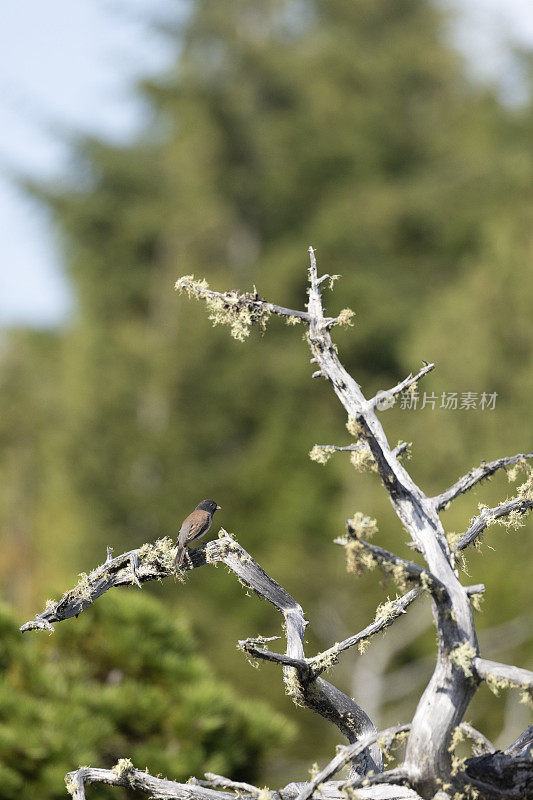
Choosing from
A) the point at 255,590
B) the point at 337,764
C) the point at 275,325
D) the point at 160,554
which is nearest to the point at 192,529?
the point at 160,554

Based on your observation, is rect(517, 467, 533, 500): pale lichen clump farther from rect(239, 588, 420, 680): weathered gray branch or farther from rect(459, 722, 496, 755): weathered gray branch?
rect(459, 722, 496, 755): weathered gray branch

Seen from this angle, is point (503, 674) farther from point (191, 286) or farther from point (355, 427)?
point (191, 286)

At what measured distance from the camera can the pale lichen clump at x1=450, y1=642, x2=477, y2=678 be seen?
173 centimetres

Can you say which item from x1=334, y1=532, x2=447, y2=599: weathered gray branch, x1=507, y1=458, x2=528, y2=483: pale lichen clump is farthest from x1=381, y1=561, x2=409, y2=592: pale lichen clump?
x1=507, y1=458, x2=528, y2=483: pale lichen clump

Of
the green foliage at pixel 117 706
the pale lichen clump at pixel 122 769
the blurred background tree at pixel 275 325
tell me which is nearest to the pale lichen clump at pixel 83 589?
the pale lichen clump at pixel 122 769

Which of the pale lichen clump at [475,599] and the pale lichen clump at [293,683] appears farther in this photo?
the pale lichen clump at [293,683]

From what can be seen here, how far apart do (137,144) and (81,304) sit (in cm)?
380

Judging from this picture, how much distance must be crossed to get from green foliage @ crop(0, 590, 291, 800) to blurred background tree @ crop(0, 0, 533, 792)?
285 inches

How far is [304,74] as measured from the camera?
20734 millimetres

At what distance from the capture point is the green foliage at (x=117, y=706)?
3553 mm

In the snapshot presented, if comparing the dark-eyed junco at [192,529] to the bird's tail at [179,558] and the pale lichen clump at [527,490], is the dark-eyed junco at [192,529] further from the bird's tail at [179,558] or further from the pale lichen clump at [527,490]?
the pale lichen clump at [527,490]

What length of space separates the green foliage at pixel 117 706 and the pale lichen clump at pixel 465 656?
2.07 metres

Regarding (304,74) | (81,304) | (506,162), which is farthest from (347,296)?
(304,74)

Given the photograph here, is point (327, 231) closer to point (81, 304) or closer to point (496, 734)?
point (81, 304)
